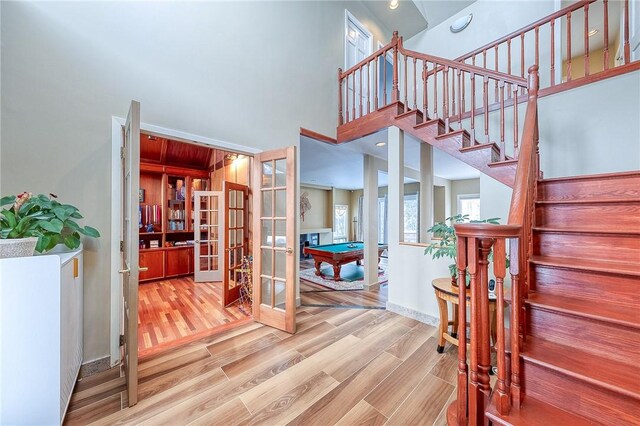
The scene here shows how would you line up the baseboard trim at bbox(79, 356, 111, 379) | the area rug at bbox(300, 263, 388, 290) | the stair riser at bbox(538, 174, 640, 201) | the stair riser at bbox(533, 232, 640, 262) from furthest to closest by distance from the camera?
the area rug at bbox(300, 263, 388, 290), the baseboard trim at bbox(79, 356, 111, 379), the stair riser at bbox(538, 174, 640, 201), the stair riser at bbox(533, 232, 640, 262)

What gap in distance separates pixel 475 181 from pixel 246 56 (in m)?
7.18

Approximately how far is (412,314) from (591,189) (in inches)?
80.2

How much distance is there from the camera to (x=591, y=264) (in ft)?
4.74

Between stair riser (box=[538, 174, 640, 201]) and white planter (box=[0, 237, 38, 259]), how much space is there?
354cm

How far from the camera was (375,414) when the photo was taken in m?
1.58

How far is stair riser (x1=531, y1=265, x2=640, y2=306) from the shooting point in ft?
4.27

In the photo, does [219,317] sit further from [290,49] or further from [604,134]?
[604,134]

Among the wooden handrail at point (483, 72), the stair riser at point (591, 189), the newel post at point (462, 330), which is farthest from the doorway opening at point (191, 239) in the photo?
the stair riser at point (591, 189)

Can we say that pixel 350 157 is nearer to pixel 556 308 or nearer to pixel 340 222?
pixel 556 308

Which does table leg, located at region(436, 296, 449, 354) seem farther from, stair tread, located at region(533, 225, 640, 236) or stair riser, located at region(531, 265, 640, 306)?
stair tread, located at region(533, 225, 640, 236)

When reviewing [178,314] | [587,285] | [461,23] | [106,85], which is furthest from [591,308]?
[461,23]


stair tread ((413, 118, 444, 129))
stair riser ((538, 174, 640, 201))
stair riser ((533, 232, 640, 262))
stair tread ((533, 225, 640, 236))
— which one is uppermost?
stair tread ((413, 118, 444, 129))

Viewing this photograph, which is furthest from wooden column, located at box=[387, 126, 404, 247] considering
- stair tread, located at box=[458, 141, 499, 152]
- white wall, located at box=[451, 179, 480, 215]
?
white wall, located at box=[451, 179, 480, 215]

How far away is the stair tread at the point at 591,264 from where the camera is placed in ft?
4.32
